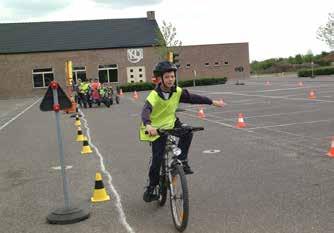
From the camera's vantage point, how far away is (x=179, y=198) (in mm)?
5801

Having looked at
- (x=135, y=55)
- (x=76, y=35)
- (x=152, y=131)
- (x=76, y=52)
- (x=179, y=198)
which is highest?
(x=76, y=35)

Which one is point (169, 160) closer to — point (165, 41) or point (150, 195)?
point (150, 195)

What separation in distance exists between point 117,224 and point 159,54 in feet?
175

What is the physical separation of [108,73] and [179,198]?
180ft

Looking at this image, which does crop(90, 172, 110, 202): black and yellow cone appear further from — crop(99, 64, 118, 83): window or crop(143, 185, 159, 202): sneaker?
crop(99, 64, 118, 83): window

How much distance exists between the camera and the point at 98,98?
31.2 metres

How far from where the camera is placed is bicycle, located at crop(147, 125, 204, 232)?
5613 millimetres

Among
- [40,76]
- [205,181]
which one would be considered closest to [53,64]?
[40,76]

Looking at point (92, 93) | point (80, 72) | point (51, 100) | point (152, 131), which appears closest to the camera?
point (152, 131)

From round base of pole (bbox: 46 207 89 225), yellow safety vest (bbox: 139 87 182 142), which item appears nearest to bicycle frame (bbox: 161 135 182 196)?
yellow safety vest (bbox: 139 87 182 142)

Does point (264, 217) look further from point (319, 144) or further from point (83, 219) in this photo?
point (319, 144)

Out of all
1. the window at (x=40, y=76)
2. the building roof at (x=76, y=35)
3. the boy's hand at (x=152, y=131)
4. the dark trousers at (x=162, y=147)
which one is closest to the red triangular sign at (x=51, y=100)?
the dark trousers at (x=162, y=147)

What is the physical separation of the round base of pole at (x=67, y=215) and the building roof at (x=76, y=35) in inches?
2106

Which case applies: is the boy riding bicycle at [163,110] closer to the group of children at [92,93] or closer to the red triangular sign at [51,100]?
the red triangular sign at [51,100]
